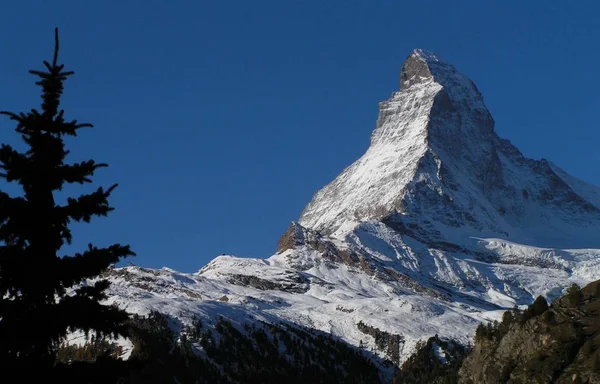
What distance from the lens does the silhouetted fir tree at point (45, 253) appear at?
20.2 metres

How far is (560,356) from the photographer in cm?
12394

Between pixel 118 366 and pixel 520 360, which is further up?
pixel 520 360

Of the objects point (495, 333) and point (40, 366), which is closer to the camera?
→ point (40, 366)

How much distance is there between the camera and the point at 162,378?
187 meters

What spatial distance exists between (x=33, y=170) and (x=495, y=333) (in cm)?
14896

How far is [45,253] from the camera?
21672 mm

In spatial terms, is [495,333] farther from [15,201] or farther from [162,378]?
[15,201]

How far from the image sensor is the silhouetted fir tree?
20156mm

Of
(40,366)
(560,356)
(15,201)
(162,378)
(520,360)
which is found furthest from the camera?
(162,378)

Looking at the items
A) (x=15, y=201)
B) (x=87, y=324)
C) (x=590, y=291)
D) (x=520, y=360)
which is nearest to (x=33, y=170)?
(x=15, y=201)

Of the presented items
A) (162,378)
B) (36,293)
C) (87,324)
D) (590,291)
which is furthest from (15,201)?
(162,378)

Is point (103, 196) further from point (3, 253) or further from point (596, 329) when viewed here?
point (596, 329)

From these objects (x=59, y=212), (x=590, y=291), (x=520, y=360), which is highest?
(x=590, y=291)

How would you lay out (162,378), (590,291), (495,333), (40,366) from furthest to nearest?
1. (162,378)
2. (495,333)
3. (590,291)
4. (40,366)
